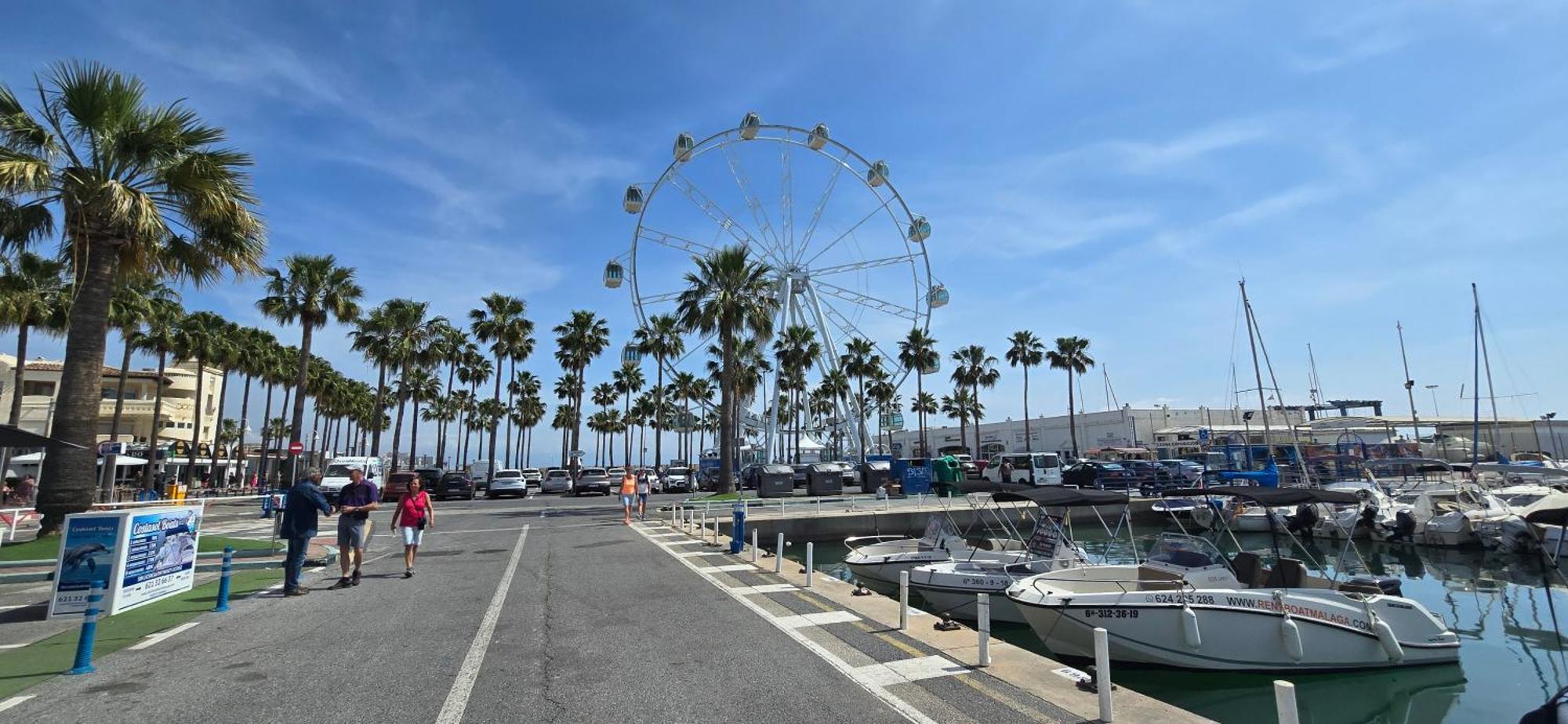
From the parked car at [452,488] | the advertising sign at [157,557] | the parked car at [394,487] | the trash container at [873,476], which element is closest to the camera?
the advertising sign at [157,557]

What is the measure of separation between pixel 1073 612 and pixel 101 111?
18.4 metres

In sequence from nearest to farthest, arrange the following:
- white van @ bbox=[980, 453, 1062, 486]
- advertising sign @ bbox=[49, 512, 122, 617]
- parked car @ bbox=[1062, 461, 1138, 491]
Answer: advertising sign @ bbox=[49, 512, 122, 617] < parked car @ bbox=[1062, 461, 1138, 491] < white van @ bbox=[980, 453, 1062, 486]

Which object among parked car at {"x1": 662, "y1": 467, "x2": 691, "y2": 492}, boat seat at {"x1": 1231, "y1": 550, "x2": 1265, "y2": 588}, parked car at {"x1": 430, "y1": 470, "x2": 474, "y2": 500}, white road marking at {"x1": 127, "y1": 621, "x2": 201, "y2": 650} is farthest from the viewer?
parked car at {"x1": 662, "y1": 467, "x2": 691, "y2": 492}

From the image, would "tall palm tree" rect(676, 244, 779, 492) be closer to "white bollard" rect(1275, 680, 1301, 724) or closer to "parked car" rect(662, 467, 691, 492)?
"parked car" rect(662, 467, 691, 492)

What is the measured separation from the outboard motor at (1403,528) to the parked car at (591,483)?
33685 mm

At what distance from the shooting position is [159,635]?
7.99 m

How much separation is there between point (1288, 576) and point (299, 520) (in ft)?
47.2

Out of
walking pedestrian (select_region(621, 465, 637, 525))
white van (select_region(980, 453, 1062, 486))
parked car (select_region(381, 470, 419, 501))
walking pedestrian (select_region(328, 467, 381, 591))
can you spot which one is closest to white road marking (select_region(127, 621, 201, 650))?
walking pedestrian (select_region(328, 467, 381, 591))

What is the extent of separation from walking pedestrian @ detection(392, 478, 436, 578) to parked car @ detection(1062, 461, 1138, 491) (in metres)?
29.5

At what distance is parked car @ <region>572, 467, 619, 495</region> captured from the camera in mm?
40719

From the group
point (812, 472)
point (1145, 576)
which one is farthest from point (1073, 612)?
point (812, 472)

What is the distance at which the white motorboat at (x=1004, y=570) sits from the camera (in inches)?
537

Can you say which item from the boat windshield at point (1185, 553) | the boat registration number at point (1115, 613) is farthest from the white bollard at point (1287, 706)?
the boat windshield at point (1185, 553)

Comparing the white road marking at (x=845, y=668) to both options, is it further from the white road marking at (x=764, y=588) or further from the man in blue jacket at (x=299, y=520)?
the man in blue jacket at (x=299, y=520)
